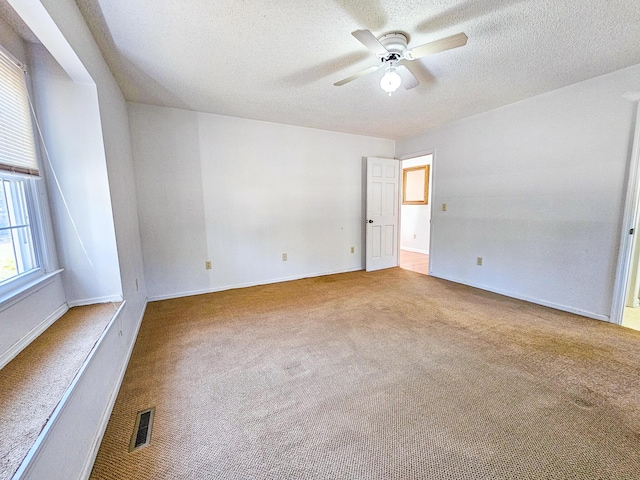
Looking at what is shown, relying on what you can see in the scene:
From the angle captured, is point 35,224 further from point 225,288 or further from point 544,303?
point 544,303

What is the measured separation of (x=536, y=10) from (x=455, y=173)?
240 cm

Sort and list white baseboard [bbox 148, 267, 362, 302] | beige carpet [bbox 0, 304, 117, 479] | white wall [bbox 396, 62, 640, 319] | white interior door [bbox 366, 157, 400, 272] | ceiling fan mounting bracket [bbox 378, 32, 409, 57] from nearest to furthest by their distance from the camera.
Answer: beige carpet [bbox 0, 304, 117, 479]
ceiling fan mounting bracket [bbox 378, 32, 409, 57]
white wall [bbox 396, 62, 640, 319]
white baseboard [bbox 148, 267, 362, 302]
white interior door [bbox 366, 157, 400, 272]

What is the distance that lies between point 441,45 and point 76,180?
250 centimetres

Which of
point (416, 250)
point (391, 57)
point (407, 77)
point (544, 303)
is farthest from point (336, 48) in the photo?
point (416, 250)

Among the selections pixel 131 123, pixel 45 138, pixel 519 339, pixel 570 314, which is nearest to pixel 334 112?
pixel 131 123

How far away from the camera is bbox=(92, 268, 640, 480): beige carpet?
1197 mm

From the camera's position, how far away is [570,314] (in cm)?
275

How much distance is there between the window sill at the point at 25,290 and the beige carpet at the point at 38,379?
9.9 inches

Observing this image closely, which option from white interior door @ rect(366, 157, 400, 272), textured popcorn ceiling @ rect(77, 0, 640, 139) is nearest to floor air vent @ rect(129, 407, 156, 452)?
textured popcorn ceiling @ rect(77, 0, 640, 139)

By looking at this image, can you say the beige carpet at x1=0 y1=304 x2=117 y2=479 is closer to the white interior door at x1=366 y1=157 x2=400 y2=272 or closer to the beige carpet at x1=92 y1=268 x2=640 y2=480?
the beige carpet at x1=92 y1=268 x2=640 y2=480

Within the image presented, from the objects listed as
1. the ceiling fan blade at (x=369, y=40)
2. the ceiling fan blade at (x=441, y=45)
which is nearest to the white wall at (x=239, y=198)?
the ceiling fan blade at (x=369, y=40)

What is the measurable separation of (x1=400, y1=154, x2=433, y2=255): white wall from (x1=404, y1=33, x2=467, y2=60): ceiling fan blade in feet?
14.1

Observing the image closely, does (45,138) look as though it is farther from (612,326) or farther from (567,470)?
(612,326)

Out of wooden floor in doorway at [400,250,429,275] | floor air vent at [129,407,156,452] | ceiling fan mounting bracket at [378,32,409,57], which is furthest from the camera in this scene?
wooden floor in doorway at [400,250,429,275]
